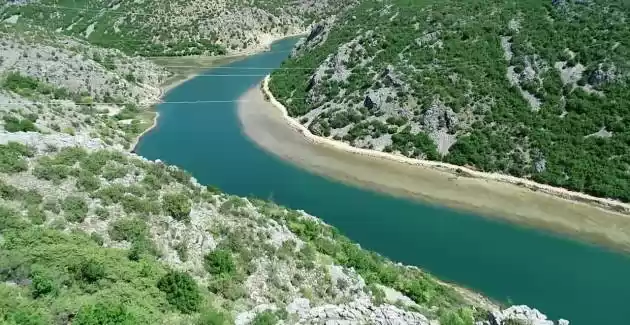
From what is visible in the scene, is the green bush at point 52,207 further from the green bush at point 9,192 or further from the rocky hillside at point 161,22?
the rocky hillside at point 161,22

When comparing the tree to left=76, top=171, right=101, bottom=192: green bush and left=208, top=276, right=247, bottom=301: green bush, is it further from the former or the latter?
left=76, top=171, right=101, bottom=192: green bush

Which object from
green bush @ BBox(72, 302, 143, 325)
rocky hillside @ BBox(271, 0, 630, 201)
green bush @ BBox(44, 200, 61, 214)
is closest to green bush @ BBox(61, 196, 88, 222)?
green bush @ BBox(44, 200, 61, 214)

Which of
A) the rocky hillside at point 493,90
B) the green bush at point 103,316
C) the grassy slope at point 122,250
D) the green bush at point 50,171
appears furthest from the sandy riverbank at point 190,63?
the green bush at point 103,316

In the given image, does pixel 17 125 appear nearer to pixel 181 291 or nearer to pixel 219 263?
pixel 219 263

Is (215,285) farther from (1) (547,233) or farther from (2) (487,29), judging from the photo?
(2) (487,29)

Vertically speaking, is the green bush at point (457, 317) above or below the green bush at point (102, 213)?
below

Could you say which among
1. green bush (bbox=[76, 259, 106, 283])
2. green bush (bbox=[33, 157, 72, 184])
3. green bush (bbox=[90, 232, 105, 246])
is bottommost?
green bush (bbox=[90, 232, 105, 246])
